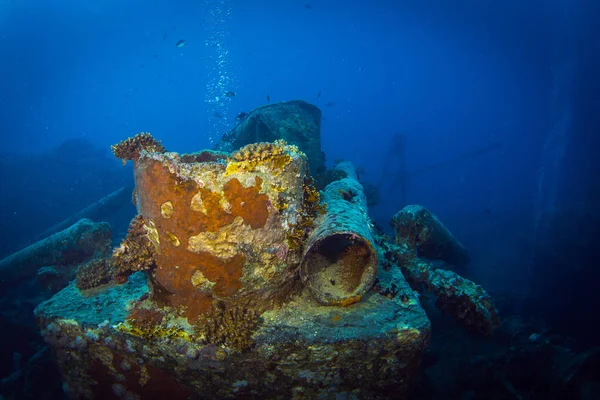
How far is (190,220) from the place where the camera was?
3.23m

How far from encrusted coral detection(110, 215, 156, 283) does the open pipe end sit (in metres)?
2.02

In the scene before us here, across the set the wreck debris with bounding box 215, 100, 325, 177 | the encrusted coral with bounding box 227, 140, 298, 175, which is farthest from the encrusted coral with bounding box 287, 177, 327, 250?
the wreck debris with bounding box 215, 100, 325, 177

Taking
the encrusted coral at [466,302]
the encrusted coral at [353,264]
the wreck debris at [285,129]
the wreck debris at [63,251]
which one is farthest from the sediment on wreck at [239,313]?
the wreck debris at [285,129]

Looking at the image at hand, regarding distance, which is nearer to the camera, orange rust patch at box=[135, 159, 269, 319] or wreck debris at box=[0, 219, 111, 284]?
orange rust patch at box=[135, 159, 269, 319]

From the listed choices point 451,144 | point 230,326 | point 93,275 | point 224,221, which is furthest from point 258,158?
point 451,144

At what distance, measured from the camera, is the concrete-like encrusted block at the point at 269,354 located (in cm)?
326

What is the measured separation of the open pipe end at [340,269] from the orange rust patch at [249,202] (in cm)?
71

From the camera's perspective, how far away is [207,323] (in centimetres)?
348

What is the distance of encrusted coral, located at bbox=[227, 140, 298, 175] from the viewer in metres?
3.21

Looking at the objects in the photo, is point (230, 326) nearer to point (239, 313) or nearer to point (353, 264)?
point (239, 313)

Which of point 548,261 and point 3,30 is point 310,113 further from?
point 3,30

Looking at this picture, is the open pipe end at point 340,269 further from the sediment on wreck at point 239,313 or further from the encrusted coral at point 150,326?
the encrusted coral at point 150,326

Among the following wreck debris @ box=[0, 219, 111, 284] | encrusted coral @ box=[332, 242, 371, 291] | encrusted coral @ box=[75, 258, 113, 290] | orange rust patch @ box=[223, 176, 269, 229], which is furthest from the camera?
wreck debris @ box=[0, 219, 111, 284]

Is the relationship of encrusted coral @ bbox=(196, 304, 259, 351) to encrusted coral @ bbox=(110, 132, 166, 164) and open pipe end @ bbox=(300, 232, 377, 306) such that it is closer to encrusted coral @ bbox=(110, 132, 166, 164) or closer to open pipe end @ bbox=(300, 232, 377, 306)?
open pipe end @ bbox=(300, 232, 377, 306)
